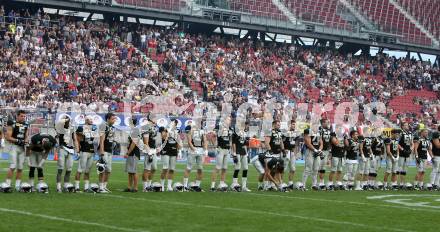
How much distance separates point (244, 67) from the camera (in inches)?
1730

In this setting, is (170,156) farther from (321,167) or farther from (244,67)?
(244,67)

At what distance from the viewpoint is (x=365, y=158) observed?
22672 millimetres

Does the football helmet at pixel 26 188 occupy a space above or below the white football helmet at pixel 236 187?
below

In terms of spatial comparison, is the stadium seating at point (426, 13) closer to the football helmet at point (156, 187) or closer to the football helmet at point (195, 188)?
the football helmet at point (195, 188)

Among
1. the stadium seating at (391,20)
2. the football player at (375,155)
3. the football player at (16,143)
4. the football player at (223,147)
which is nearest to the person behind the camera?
the football player at (16,143)

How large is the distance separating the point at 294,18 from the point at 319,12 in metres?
2.39

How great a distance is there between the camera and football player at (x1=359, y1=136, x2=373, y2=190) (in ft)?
74.2

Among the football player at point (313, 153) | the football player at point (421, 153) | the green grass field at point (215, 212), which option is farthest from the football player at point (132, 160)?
the football player at point (421, 153)

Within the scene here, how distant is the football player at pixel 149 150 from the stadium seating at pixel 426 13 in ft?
133

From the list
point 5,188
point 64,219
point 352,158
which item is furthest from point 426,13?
point 64,219

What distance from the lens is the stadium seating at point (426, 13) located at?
5697 cm

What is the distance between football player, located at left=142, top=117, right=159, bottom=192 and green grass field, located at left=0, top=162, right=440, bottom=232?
2.28ft

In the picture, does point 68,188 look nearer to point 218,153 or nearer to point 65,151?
point 65,151

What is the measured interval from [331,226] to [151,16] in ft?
98.8
